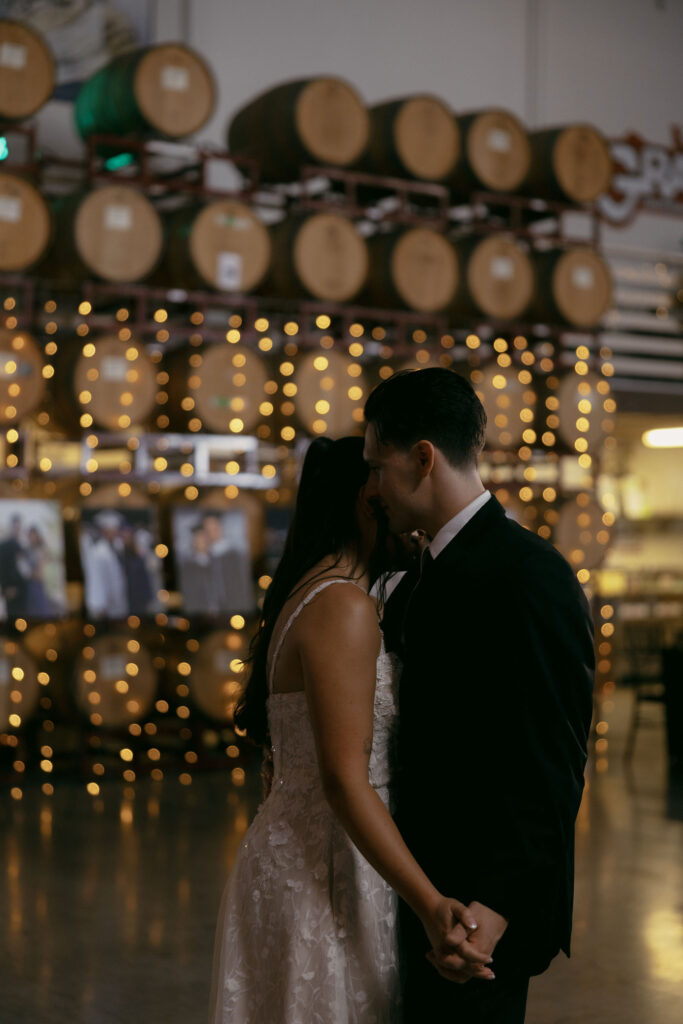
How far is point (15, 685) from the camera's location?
6934 millimetres

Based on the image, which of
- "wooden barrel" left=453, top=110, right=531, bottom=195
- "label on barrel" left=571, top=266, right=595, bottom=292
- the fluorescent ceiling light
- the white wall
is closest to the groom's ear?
"wooden barrel" left=453, top=110, right=531, bottom=195

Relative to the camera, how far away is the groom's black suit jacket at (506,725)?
1699mm

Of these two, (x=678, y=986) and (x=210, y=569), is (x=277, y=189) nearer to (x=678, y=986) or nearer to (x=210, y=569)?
(x=210, y=569)

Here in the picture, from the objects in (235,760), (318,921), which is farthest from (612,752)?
(318,921)

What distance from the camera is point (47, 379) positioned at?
7309 millimetres

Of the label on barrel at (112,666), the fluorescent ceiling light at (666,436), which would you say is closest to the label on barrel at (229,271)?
the label on barrel at (112,666)

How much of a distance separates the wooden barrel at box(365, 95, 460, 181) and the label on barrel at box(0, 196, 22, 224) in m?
2.42

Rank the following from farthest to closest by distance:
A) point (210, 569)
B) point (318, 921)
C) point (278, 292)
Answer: point (278, 292) < point (210, 569) < point (318, 921)

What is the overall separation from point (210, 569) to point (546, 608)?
5861 millimetres

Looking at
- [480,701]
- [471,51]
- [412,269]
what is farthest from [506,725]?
[471,51]

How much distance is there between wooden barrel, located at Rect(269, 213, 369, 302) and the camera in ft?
25.8

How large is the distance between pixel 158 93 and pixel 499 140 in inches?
97.5

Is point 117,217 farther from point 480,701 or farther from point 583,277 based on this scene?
point 480,701

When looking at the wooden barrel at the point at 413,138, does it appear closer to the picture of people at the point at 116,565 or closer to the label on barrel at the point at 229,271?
the label on barrel at the point at 229,271
